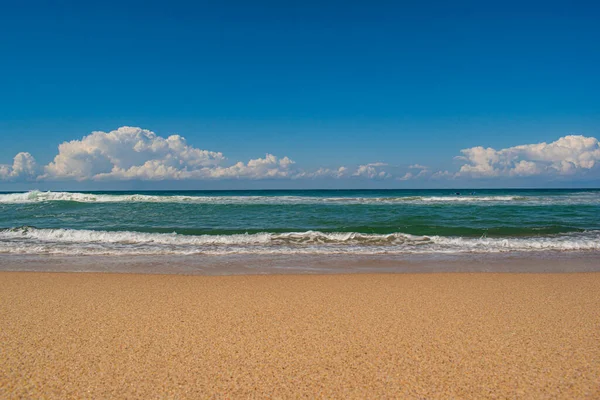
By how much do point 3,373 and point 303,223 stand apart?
15.8 m

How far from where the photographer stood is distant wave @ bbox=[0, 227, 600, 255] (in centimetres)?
1109

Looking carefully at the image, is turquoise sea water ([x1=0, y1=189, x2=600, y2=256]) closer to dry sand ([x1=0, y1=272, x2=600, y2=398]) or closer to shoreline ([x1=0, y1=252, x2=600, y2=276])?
shoreline ([x1=0, y1=252, x2=600, y2=276])

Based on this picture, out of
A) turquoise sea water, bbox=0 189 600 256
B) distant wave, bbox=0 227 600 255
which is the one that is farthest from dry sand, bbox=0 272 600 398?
turquoise sea water, bbox=0 189 600 256

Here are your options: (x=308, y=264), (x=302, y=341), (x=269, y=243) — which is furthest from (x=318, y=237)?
(x=302, y=341)

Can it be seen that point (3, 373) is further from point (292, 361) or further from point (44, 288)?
point (44, 288)

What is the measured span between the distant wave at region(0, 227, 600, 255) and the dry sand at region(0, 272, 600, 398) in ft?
16.5

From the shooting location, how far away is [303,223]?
18594 millimetres

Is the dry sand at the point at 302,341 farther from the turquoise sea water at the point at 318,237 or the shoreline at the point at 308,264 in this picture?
the turquoise sea water at the point at 318,237

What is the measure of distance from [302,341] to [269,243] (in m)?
9.28

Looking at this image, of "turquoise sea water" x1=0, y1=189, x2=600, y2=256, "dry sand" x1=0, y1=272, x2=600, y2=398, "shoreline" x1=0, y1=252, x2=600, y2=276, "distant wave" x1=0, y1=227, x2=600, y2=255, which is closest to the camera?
"dry sand" x1=0, y1=272, x2=600, y2=398

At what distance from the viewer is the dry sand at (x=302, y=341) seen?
2.80 m

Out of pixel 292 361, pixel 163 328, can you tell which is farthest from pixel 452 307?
pixel 163 328

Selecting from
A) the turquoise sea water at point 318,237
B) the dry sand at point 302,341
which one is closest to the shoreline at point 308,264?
the turquoise sea water at point 318,237

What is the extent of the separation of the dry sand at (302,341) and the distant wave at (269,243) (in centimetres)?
504
